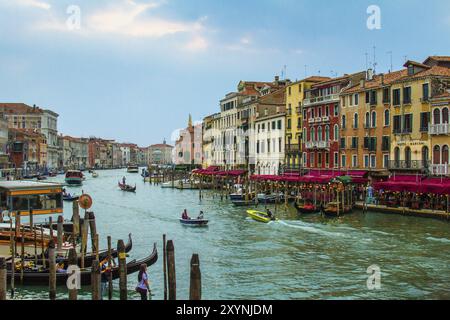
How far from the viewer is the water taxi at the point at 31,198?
20.0 m

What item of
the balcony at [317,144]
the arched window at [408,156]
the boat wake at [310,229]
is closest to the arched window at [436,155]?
the arched window at [408,156]

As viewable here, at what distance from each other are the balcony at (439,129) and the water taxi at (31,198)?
2446 centimetres

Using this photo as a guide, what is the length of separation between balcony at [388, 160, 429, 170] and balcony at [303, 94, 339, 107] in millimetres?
9127

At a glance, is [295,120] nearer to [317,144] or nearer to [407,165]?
[317,144]

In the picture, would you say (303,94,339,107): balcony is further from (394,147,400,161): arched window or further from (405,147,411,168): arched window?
(405,147,411,168): arched window

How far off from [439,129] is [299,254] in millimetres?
17389

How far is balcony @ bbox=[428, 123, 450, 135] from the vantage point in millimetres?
34219

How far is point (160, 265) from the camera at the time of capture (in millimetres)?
19938

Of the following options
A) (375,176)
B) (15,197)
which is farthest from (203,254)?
(375,176)

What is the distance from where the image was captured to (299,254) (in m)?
22.3

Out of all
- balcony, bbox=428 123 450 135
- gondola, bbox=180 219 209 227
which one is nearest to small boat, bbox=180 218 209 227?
gondola, bbox=180 219 209 227

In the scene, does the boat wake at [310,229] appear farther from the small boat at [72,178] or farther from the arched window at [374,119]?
the small boat at [72,178]
